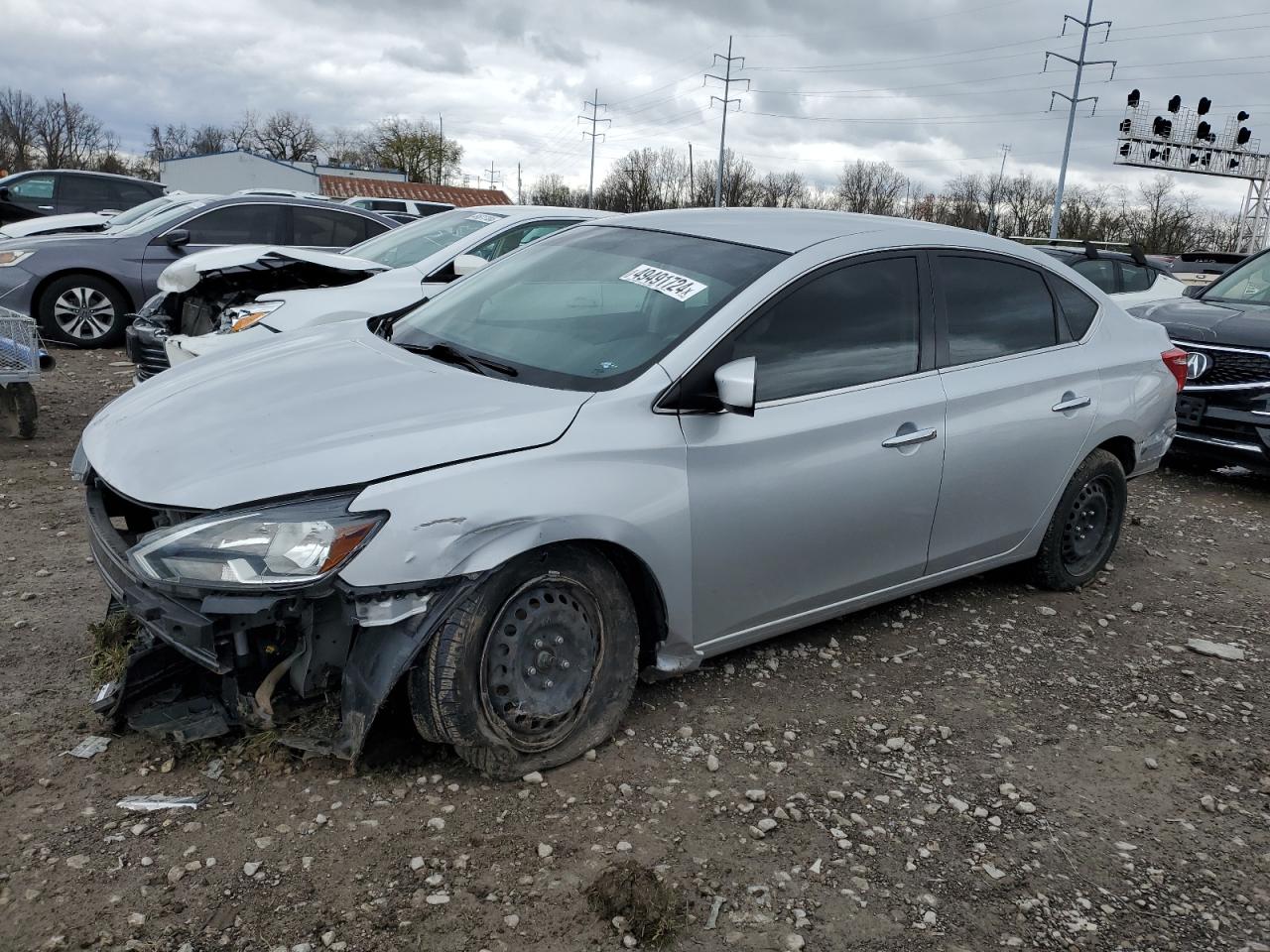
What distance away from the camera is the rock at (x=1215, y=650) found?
4.49 m

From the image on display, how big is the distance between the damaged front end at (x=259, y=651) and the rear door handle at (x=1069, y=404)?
2909mm

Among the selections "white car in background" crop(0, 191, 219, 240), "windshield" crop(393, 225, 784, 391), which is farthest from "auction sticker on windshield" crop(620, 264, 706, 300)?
"white car in background" crop(0, 191, 219, 240)

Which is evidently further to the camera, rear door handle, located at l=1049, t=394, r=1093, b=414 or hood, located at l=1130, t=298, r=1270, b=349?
hood, located at l=1130, t=298, r=1270, b=349

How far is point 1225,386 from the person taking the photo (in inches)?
282

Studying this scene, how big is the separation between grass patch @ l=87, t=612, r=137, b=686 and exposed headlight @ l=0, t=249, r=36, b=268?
7.79m

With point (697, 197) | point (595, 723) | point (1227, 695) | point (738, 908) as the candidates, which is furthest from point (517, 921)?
point (697, 197)

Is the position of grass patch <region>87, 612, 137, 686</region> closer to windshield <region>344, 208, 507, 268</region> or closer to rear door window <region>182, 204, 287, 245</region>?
windshield <region>344, 208, 507, 268</region>

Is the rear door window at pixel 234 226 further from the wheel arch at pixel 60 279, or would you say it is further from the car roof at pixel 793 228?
the car roof at pixel 793 228

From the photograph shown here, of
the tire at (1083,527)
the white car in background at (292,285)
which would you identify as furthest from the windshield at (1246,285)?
the white car in background at (292,285)

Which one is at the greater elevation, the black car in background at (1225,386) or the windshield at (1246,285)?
the windshield at (1246,285)

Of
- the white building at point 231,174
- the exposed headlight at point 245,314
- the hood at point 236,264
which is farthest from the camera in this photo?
the white building at point 231,174

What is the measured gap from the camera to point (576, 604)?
3.09m

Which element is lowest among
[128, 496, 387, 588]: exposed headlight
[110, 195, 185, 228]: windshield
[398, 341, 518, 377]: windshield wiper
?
[128, 496, 387, 588]: exposed headlight

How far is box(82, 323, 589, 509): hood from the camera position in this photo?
276cm
